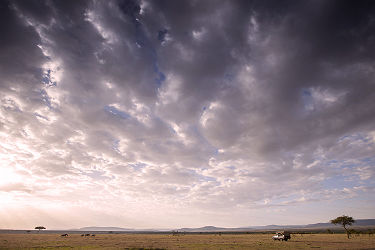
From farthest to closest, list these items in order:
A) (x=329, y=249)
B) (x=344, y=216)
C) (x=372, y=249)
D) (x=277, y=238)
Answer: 1. (x=344, y=216)
2. (x=277, y=238)
3. (x=329, y=249)
4. (x=372, y=249)

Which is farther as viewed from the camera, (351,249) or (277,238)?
(277,238)

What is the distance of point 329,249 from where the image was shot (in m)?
38.2

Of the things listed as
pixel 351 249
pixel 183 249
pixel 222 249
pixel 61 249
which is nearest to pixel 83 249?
pixel 61 249

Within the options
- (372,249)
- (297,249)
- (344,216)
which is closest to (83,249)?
(297,249)

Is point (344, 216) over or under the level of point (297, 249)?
over

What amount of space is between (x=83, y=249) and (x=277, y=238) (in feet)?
167

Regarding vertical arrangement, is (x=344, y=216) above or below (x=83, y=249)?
above

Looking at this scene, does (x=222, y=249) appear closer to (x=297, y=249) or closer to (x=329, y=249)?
(x=297, y=249)

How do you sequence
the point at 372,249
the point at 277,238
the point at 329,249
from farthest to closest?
1. the point at 277,238
2. the point at 329,249
3. the point at 372,249

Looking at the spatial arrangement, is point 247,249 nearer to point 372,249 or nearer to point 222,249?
point 222,249

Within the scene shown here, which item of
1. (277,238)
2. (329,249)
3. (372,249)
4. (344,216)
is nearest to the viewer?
(372,249)

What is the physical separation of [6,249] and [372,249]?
5865 centimetres

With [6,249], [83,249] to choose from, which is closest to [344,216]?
[83,249]

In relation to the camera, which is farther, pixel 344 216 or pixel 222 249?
pixel 344 216
